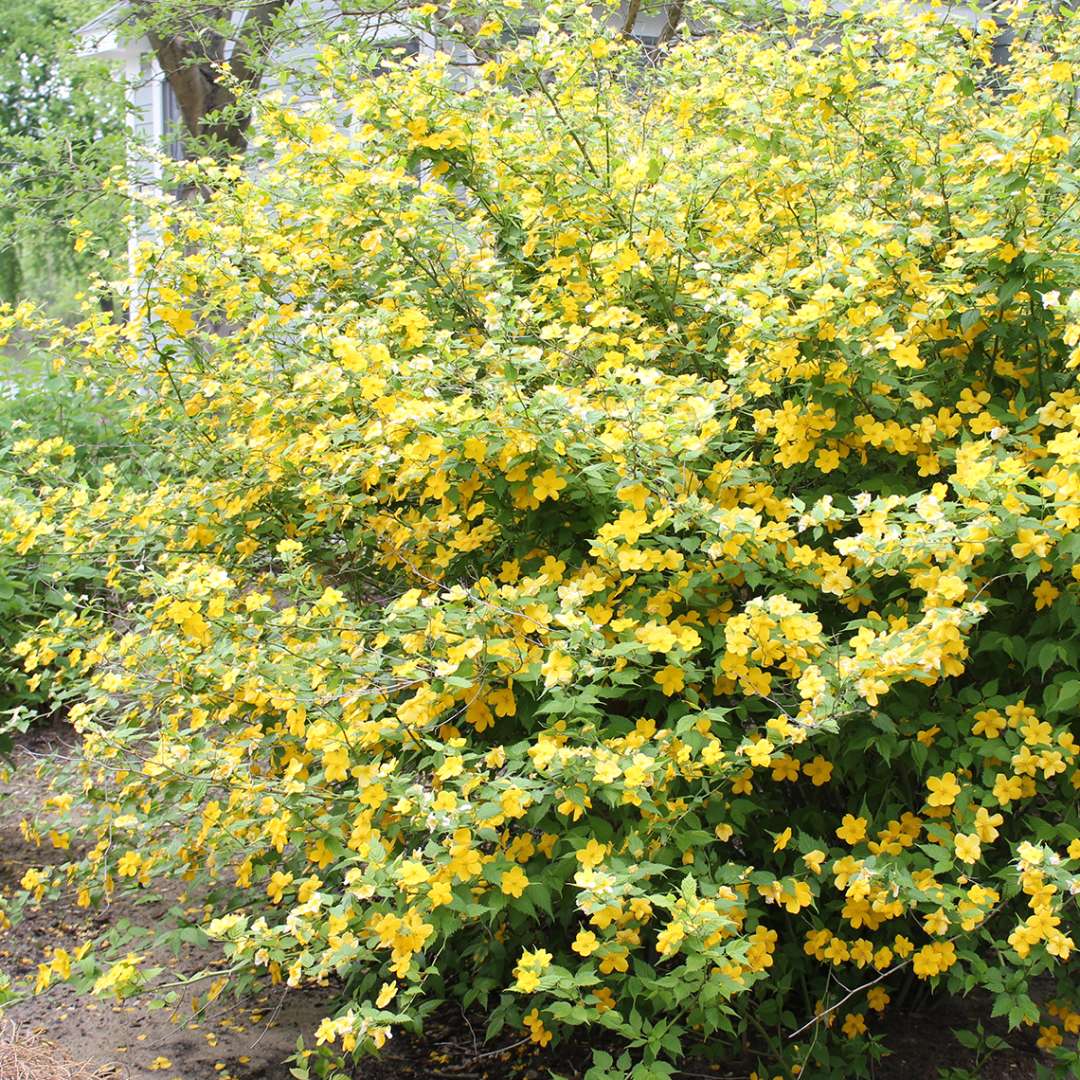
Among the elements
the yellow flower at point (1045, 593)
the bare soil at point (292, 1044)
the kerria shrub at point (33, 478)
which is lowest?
the bare soil at point (292, 1044)

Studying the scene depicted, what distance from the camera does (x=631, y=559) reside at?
2.28 meters

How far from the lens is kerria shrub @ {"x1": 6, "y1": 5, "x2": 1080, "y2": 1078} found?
221cm

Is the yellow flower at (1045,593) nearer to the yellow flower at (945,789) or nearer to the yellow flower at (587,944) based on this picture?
the yellow flower at (945,789)

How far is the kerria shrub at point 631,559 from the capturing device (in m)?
2.21

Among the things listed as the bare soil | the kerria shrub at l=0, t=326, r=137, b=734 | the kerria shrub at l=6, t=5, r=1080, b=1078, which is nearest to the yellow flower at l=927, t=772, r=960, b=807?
the kerria shrub at l=6, t=5, r=1080, b=1078

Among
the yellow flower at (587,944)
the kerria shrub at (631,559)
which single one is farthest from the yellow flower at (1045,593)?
the yellow flower at (587,944)

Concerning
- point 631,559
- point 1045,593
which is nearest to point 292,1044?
point 631,559

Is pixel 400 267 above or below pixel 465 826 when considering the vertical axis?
above

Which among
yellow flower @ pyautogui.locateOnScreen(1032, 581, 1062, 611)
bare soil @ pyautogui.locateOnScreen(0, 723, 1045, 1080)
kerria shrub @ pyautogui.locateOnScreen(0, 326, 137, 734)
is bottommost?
bare soil @ pyautogui.locateOnScreen(0, 723, 1045, 1080)

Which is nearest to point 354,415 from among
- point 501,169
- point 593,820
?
point 501,169

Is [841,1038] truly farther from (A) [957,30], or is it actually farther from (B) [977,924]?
(A) [957,30]

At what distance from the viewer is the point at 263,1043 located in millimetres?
3258

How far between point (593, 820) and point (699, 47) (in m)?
2.75

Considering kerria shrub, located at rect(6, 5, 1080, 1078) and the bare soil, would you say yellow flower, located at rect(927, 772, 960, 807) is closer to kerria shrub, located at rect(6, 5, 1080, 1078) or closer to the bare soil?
kerria shrub, located at rect(6, 5, 1080, 1078)
